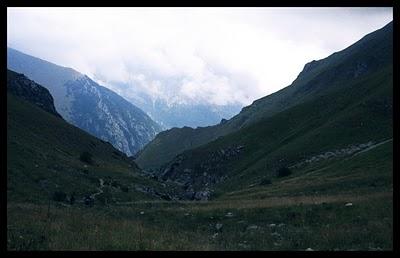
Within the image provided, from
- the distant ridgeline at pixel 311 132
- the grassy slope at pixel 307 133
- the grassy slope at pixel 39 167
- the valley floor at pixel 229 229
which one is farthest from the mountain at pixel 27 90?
the valley floor at pixel 229 229

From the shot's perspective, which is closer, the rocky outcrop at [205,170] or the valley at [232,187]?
the valley at [232,187]

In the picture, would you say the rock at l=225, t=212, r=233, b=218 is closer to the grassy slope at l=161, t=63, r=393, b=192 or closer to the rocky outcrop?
the grassy slope at l=161, t=63, r=393, b=192

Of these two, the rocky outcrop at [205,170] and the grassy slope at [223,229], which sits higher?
the rocky outcrop at [205,170]

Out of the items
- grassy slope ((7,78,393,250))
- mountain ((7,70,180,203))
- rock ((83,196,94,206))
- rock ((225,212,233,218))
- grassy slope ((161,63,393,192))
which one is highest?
grassy slope ((161,63,393,192))

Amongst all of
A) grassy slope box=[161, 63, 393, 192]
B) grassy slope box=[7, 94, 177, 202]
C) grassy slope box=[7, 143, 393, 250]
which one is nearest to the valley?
grassy slope box=[7, 143, 393, 250]

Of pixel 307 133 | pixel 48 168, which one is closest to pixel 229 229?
pixel 48 168

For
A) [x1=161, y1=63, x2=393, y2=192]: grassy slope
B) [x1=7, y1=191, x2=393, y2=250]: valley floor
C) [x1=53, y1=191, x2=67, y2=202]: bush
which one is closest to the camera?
[x1=7, y1=191, x2=393, y2=250]: valley floor

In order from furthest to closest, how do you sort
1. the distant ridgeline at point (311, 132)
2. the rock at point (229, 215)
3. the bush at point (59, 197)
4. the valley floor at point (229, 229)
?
the distant ridgeline at point (311, 132) < the bush at point (59, 197) < the rock at point (229, 215) < the valley floor at point (229, 229)

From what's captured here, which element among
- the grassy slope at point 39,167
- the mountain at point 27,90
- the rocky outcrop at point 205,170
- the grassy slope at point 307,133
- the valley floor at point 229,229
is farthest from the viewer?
the rocky outcrop at point 205,170

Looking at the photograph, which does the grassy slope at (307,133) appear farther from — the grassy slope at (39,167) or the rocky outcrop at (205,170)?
the grassy slope at (39,167)

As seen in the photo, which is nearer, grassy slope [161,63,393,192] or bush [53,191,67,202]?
bush [53,191,67,202]

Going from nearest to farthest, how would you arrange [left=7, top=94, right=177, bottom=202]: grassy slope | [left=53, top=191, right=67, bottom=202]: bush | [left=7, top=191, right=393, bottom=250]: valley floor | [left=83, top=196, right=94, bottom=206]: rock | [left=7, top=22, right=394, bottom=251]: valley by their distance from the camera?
[left=7, top=191, right=393, bottom=250]: valley floor < [left=7, top=22, right=394, bottom=251]: valley < [left=53, top=191, right=67, bottom=202]: bush < [left=7, top=94, right=177, bottom=202]: grassy slope < [left=83, top=196, right=94, bottom=206]: rock

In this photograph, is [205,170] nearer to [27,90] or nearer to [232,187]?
[232,187]
